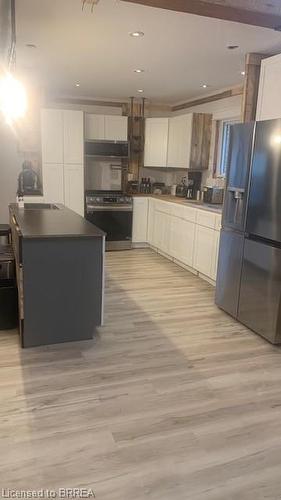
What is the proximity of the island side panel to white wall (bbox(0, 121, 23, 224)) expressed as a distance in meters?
Answer: 2.71

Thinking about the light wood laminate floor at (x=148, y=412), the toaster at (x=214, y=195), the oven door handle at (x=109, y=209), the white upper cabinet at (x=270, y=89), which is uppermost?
the white upper cabinet at (x=270, y=89)

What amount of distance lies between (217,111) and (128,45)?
2357mm

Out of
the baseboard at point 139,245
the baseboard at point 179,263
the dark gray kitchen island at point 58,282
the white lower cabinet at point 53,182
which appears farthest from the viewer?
the baseboard at point 139,245

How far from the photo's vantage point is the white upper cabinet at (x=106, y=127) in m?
5.88

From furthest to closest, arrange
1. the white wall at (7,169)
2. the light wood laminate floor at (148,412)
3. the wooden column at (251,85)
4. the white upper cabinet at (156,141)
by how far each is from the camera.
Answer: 1. the white upper cabinet at (156,141)
2. the white wall at (7,169)
3. the wooden column at (251,85)
4. the light wood laminate floor at (148,412)

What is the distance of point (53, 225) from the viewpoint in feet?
10.2

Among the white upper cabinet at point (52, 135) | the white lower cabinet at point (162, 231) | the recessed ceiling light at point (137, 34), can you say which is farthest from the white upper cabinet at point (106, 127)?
the recessed ceiling light at point (137, 34)

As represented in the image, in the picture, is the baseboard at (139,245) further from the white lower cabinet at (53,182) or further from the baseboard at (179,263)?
the white lower cabinet at (53,182)

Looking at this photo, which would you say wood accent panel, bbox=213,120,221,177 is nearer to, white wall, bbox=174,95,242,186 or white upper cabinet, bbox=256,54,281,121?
white wall, bbox=174,95,242,186

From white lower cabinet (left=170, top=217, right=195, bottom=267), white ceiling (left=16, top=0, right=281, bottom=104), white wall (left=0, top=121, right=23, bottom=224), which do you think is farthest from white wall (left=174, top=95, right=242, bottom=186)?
white wall (left=0, top=121, right=23, bottom=224)

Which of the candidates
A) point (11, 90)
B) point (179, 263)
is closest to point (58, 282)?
point (11, 90)

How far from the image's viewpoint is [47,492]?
1.62 metres

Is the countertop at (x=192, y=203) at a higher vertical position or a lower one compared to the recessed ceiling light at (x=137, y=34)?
lower

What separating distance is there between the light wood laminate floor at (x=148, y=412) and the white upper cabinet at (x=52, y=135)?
10.3ft
